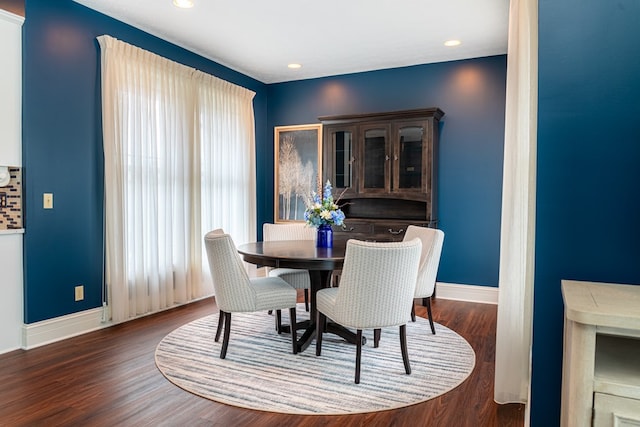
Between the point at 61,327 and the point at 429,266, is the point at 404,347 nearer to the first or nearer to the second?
the point at 429,266

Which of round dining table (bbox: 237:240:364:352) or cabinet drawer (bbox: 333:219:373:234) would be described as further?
cabinet drawer (bbox: 333:219:373:234)

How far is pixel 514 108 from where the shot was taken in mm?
2246

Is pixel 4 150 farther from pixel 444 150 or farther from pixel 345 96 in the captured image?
pixel 444 150

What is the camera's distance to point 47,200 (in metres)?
3.26

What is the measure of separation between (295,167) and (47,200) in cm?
306

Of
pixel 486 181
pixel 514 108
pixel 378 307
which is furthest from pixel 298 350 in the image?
pixel 486 181

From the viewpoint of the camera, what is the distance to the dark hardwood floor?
7.02 ft

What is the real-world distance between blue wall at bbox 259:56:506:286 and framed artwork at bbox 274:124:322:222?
1.02 meters

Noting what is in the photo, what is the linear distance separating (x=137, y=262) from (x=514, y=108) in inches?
129

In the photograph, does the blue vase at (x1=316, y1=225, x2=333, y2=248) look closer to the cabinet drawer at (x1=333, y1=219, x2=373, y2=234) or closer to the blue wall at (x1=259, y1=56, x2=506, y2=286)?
the cabinet drawer at (x1=333, y1=219, x2=373, y2=234)

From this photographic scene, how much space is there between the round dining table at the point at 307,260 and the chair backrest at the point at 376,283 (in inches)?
10.7

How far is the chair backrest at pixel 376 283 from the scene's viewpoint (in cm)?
246

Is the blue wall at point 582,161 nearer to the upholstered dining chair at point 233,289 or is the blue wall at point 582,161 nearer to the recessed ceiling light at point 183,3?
the upholstered dining chair at point 233,289

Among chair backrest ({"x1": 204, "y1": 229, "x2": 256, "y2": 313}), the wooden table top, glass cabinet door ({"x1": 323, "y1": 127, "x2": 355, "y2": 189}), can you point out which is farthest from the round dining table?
glass cabinet door ({"x1": 323, "y1": 127, "x2": 355, "y2": 189})
